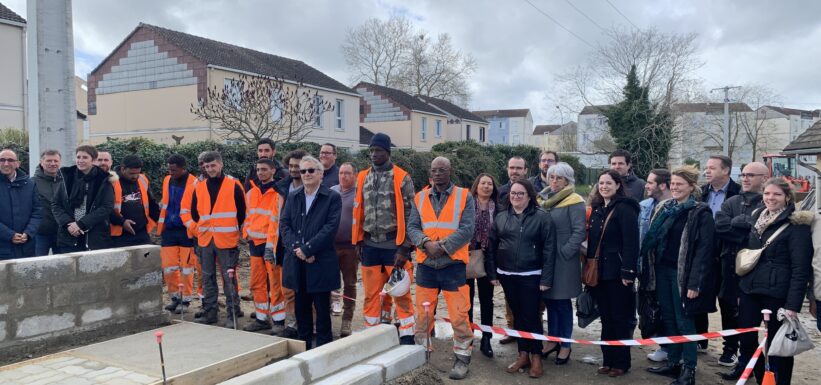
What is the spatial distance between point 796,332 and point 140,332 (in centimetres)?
620

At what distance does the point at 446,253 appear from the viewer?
5383 mm

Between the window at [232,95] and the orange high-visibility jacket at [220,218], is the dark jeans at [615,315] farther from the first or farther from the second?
the window at [232,95]

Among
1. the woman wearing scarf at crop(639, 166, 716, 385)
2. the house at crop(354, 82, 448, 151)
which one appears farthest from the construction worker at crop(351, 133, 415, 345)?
the house at crop(354, 82, 448, 151)

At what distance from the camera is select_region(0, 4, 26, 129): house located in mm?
22969

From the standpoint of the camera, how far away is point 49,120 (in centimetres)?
684

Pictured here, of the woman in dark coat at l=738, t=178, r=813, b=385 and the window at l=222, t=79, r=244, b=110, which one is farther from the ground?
the window at l=222, t=79, r=244, b=110

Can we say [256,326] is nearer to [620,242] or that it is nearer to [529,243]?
[529,243]

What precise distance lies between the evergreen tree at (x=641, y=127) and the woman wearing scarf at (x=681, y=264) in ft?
85.4

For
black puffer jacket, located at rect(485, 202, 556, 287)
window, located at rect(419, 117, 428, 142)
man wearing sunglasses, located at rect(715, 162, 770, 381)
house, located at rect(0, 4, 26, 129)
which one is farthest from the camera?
window, located at rect(419, 117, 428, 142)

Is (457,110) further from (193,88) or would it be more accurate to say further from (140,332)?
(140,332)

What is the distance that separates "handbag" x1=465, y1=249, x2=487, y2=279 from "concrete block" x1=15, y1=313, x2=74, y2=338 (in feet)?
13.1

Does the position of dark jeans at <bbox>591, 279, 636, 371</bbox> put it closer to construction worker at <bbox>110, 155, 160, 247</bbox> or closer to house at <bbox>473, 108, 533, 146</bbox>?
construction worker at <bbox>110, 155, 160, 247</bbox>

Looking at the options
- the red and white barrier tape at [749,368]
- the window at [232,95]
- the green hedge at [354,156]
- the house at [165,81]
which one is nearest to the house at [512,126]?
the green hedge at [354,156]

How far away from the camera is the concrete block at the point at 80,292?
5707 millimetres
